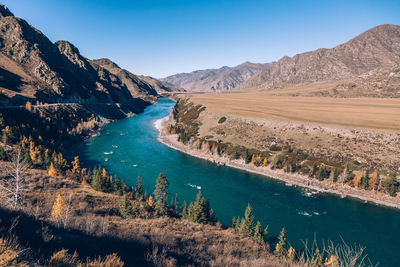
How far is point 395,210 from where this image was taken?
44.8 meters

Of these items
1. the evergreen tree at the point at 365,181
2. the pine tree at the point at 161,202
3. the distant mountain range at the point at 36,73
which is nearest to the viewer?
the pine tree at the point at 161,202

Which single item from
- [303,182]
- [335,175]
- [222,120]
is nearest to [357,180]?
[335,175]

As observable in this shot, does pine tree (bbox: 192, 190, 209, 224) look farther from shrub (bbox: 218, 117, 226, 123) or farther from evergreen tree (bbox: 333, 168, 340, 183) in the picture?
shrub (bbox: 218, 117, 226, 123)

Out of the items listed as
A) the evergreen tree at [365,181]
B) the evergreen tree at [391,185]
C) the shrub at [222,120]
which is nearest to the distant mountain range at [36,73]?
the shrub at [222,120]

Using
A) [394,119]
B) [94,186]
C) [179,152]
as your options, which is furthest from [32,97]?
[394,119]

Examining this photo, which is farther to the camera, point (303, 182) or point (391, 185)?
point (303, 182)

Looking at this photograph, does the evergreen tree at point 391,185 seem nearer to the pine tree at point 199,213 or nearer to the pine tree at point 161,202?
the pine tree at point 199,213

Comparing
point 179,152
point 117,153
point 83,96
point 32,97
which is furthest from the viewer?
point 83,96

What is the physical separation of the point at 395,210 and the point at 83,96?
175 metres

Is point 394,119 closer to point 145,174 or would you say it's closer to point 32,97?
point 145,174

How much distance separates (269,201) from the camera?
1937 inches

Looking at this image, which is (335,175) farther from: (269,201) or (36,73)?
(36,73)

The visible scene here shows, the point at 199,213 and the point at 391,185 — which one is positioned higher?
the point at 199,213

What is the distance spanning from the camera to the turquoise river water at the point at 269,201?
123 feet
